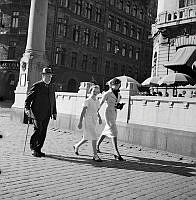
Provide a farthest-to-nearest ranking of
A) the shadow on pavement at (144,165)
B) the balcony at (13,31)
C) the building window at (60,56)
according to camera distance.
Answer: the building window at (60,56), the balcony at (13,31), the shadow on pavement at (144,165)

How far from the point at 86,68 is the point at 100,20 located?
7.93m

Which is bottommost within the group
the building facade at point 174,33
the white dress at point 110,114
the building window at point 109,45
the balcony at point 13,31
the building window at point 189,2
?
the white dress at point 110,114

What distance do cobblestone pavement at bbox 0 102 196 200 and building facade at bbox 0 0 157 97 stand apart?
99.6 feet

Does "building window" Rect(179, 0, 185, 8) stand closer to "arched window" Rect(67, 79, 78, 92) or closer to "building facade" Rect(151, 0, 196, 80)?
"building facade" Rect(151, 0, 196, 80)

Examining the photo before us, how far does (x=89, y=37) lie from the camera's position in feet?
141

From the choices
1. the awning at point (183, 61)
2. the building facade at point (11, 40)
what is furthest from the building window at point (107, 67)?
the awning at point (183, 61)

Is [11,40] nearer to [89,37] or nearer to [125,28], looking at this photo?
[89,37]

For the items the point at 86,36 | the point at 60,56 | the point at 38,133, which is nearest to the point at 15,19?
the point at 60,56

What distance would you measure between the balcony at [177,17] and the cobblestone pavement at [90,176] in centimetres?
1306

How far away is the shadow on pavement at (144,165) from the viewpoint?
22.5 feet

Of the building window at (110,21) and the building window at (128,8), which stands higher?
the building window at (128,8)

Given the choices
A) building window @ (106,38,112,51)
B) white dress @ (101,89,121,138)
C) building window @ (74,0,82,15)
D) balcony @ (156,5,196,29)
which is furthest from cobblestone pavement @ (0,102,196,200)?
building window @ (106,38,112,51)

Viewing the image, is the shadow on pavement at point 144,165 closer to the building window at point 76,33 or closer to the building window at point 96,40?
the building window at point 76,33

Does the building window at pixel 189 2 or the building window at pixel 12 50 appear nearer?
the building window at pixel 189 2
